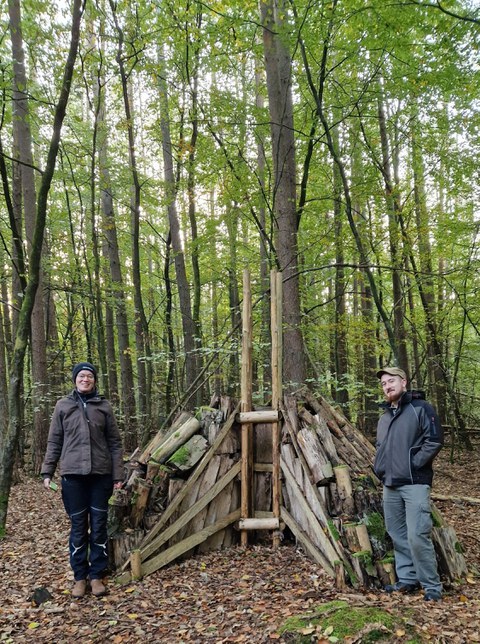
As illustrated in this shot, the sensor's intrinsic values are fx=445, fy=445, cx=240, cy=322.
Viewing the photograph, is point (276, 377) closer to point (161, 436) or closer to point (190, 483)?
point (190, 483)

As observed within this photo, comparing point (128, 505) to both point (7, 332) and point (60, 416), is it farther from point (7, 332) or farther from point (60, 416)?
point (7, 332)

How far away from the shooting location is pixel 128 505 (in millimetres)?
5109

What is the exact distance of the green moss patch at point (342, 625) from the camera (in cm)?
301

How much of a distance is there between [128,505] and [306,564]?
6.82 feet

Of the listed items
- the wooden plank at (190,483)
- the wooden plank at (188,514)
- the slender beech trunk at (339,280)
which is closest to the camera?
the wooden plank at (188,514)

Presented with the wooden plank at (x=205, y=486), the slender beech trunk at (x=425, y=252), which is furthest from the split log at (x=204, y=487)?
the slender beech trunk at (x=425, y=252)

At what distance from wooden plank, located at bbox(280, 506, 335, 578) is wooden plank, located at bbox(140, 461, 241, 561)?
748 mm

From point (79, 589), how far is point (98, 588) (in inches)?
7.1

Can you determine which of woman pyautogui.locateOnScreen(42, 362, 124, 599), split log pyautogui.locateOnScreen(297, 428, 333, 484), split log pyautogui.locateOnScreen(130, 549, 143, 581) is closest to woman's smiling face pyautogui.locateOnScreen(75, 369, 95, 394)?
woman pyautogui.locateOnScreen(42, 362, 124, 599)

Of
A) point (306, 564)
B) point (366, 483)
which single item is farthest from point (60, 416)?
point (366, 483)

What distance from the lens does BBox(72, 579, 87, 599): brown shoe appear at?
13.9ft

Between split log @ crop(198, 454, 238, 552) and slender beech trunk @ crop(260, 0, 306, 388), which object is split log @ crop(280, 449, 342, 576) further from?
slender beech trunk @ crop(260, 0, 306, 388)

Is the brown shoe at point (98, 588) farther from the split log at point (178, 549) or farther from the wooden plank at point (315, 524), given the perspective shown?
the wooden plank at point (315, 524)

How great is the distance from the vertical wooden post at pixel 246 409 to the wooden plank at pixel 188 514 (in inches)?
5.7
